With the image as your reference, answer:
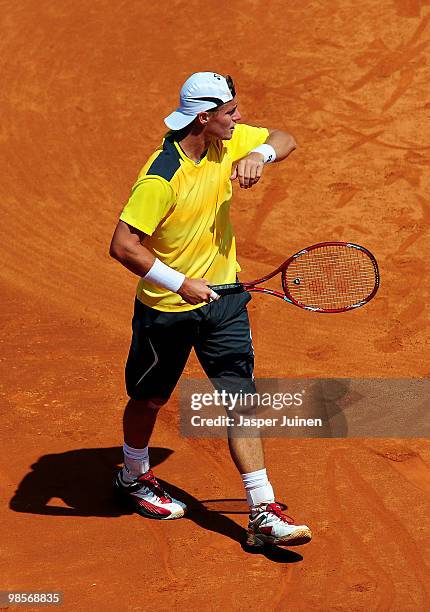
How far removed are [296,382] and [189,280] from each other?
2.69m

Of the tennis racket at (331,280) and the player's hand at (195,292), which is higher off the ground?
the tennis racket at (331,280)

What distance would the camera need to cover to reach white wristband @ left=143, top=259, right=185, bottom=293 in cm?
684

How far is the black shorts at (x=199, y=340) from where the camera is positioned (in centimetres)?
726

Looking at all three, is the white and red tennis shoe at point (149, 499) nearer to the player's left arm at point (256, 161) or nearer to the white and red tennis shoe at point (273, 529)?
the white and red tennis shoe at point (273, 529)

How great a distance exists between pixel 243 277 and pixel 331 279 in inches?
78.3

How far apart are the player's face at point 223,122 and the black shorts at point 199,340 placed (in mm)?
989

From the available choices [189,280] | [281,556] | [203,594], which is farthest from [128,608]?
[189,280]

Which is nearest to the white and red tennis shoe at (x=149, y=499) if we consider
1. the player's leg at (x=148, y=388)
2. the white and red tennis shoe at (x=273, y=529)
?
the player's leg at (x=148, y=388)

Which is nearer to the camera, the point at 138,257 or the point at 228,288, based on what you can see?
the point at 138,257

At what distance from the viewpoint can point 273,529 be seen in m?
7.15

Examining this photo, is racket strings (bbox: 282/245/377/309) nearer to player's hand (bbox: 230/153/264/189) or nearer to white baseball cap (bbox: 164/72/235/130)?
player's hand (bbox: 230/153/264/189)
